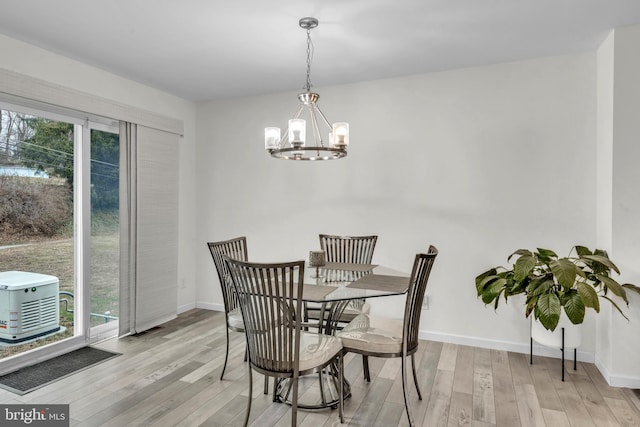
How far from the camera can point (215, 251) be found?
288 cm

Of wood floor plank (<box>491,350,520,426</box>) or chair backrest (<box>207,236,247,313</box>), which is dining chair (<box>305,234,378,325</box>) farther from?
wood floor plank (<box>491,350,520,426</box>)

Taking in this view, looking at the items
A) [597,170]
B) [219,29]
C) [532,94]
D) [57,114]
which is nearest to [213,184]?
[57,114]

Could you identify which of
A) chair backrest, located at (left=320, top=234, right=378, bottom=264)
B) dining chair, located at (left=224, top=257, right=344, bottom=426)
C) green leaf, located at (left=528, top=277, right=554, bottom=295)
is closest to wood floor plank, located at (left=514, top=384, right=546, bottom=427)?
green leaf, located at (left=528, top=277, right=554, bottom=295)

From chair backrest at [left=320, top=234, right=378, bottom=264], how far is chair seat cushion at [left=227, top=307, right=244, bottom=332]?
38.1 inches

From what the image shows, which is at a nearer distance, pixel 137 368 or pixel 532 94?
pixel 137 368

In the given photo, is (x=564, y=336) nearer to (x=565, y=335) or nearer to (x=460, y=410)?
(x=565, y=335)

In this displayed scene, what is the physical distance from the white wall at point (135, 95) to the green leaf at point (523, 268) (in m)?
3.60

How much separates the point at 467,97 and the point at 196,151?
10.5 ft

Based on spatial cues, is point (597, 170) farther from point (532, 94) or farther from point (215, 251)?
point (215, 251)

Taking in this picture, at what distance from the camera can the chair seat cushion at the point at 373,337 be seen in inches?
88.3

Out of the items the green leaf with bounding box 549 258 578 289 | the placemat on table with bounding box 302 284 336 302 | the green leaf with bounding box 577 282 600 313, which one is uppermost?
the green leaf with bounding box 549 258 578 289

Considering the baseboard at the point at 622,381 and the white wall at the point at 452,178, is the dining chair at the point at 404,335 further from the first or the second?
the baseboard at the point at 622,381

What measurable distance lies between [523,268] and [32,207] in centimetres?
389

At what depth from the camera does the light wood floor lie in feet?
7.52
